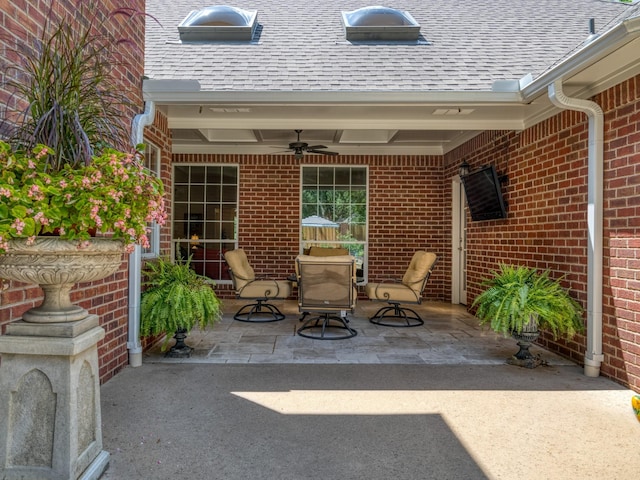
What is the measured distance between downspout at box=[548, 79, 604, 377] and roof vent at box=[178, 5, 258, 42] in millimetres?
4120

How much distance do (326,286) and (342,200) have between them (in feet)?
10.6

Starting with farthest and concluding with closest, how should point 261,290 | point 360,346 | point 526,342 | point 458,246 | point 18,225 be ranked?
point 458,246 < point 261,290 < point 360,346 < point 526,342 < point 18,225

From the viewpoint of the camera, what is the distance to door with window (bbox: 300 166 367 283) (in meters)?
7.75

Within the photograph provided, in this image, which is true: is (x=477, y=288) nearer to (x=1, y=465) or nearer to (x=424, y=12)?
(x=424, y=12)

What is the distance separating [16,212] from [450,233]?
686 centimetres

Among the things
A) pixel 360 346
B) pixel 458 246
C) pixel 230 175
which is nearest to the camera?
pixel 360 346

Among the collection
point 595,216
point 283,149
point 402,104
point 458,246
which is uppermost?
point 283,149

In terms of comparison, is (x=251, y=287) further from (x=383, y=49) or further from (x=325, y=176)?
(x=383, y=49)

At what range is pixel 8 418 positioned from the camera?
1.79 metres

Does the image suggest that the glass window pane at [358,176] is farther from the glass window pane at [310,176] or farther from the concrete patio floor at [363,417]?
the concrete patio floor at [363,417]

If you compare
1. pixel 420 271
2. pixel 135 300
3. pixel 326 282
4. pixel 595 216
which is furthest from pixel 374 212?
pixel 135 300

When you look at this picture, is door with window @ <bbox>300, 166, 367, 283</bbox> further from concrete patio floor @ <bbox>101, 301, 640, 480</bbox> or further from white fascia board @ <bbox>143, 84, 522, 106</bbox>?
white fascia board @ <bbox>143, 84, 522, 106</bbox>

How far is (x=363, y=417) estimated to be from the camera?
270 centimetres

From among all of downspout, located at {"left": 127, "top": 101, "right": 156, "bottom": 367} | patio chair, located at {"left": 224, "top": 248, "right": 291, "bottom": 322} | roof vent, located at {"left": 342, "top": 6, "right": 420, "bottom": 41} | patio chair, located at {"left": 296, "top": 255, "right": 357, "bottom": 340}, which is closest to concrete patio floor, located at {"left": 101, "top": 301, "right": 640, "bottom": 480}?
downspout, located at {"left": 127, "top": 101, "right": 156, "bottom": 367}
